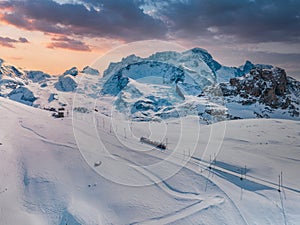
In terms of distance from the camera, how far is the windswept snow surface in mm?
18312

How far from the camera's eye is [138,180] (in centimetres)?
2278

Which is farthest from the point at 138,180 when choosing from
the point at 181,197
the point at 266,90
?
the point at 266,90

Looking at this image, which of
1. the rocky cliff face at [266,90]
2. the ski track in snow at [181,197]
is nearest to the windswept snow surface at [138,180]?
the ski track in snow at [181,197]

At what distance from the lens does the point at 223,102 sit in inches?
4075

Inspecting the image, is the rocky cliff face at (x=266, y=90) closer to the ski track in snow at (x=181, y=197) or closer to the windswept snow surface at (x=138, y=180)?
the windswept snow surface at (x=138, y=180)

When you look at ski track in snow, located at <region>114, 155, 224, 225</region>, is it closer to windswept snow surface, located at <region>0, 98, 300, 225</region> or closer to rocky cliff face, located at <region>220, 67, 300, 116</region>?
windswept snow surface, located at <region>0, 98, 300, 225</region>

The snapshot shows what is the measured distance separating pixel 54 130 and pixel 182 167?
19.3m

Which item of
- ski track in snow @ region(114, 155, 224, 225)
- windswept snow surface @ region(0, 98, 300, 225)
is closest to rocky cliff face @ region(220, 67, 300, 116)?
windswept snow surface @ region(0, 98, 300, 225)

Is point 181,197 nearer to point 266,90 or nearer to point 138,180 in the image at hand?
point 138,180

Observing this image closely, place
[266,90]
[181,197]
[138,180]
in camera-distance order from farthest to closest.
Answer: [266,90] < [138,180] < [181,197]

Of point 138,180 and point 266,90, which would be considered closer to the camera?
point 138,180

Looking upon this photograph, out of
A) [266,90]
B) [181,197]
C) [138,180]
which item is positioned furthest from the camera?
[266,90]

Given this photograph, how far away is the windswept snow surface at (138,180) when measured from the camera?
1831 cm

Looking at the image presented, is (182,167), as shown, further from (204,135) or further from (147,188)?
(204,135)
